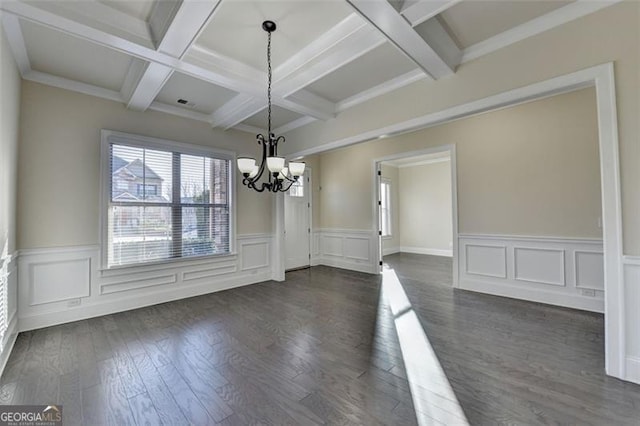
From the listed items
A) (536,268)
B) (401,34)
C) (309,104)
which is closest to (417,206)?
(536,268)

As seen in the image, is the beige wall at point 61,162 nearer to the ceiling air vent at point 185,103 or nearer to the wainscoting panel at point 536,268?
the ceiling air vent at point 185,103

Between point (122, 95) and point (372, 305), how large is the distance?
458 cm

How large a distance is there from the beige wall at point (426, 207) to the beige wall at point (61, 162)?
736 cm

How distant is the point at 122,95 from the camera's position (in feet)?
12.3

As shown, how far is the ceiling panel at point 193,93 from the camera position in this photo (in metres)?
3.50

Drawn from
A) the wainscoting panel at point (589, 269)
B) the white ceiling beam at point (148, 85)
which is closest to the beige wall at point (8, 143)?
the white ceiling beam at point (148, 85)

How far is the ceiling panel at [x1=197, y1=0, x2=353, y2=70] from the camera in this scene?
2270mm

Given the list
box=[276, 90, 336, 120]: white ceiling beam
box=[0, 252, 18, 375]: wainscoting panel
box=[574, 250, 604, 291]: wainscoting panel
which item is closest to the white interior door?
box=[276, 90, 336, 120]: white ceiling beam

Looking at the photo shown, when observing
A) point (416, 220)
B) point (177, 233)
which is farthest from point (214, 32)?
point (416, 220)

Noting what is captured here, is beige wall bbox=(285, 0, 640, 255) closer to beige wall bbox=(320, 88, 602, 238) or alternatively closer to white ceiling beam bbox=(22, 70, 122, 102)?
beige wall bbox=(320, 88, 602, 238)

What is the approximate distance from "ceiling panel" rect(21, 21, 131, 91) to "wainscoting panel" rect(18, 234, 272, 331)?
6.99 feet

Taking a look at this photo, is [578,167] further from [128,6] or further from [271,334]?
[128,6]

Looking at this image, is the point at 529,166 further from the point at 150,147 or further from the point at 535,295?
the point at 150,147

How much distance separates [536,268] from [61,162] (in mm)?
6602
